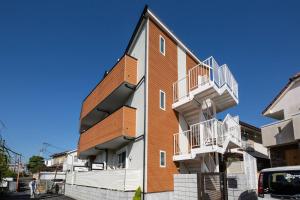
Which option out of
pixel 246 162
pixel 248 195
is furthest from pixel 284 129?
pixel 248 195

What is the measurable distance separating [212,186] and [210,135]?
299 centimetres

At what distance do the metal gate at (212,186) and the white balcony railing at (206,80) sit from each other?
466 centimetres

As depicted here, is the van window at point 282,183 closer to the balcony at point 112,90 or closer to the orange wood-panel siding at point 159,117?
the orange wood-panel siding at point 159,117

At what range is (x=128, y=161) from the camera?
46.5 ft

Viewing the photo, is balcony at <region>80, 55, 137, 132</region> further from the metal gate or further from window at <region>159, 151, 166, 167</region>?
the metal gate

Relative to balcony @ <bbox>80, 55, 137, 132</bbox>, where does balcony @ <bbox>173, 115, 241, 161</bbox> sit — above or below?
below

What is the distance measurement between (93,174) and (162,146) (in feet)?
17.2

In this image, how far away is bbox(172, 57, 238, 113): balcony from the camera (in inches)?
516

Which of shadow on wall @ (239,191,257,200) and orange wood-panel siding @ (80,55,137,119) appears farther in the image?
orange wood-panel siding @ (80,55,137,119)

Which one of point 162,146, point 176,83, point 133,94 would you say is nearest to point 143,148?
point 162,146

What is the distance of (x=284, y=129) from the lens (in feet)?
56.3

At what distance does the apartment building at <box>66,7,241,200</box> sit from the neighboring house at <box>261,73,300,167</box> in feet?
15.7

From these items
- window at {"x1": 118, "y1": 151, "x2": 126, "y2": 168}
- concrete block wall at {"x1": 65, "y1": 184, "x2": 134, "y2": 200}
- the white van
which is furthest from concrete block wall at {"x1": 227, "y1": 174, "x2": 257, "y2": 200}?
window at {"x1": 118, "y1": 151, "x2": 126, "y2": 168}

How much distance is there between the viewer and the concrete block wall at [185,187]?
440 inches
